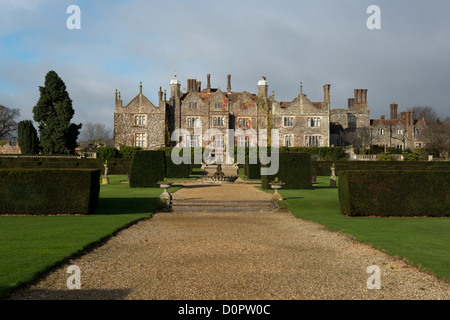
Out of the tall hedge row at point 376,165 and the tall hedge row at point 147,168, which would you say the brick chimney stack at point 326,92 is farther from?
the tall hedge row at point 147,168

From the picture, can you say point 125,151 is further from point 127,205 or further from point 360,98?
point 360,98

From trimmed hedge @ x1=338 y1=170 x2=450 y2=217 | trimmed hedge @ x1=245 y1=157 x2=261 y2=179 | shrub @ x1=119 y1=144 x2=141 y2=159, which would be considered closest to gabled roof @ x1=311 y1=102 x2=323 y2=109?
shrub @ x1=119 y1=144 x2=141 y2=159

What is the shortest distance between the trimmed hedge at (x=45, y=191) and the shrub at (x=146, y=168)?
34.5 feet

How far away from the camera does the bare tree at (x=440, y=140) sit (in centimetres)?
6147

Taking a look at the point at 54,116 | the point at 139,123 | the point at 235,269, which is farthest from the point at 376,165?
the point at 54,116

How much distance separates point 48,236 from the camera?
10.2 metres

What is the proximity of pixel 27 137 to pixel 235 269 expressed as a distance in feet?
168

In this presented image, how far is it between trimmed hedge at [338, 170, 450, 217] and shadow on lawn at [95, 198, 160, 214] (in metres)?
7.94

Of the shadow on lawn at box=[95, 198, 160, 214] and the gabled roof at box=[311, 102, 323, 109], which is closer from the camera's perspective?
the shadow on lawn at box=[95, 198, 160, 214]

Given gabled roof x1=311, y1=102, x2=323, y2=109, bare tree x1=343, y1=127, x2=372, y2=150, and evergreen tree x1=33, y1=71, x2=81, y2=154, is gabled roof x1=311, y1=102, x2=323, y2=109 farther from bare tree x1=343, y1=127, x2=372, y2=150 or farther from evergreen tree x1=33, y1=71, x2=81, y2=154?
evergreen tree x1=33, y1=71, x2=81, y2=154

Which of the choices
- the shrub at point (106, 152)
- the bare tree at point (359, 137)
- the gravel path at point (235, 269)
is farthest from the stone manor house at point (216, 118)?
the gravel path at point (235, 269)

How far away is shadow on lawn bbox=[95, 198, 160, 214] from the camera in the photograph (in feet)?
53.5
